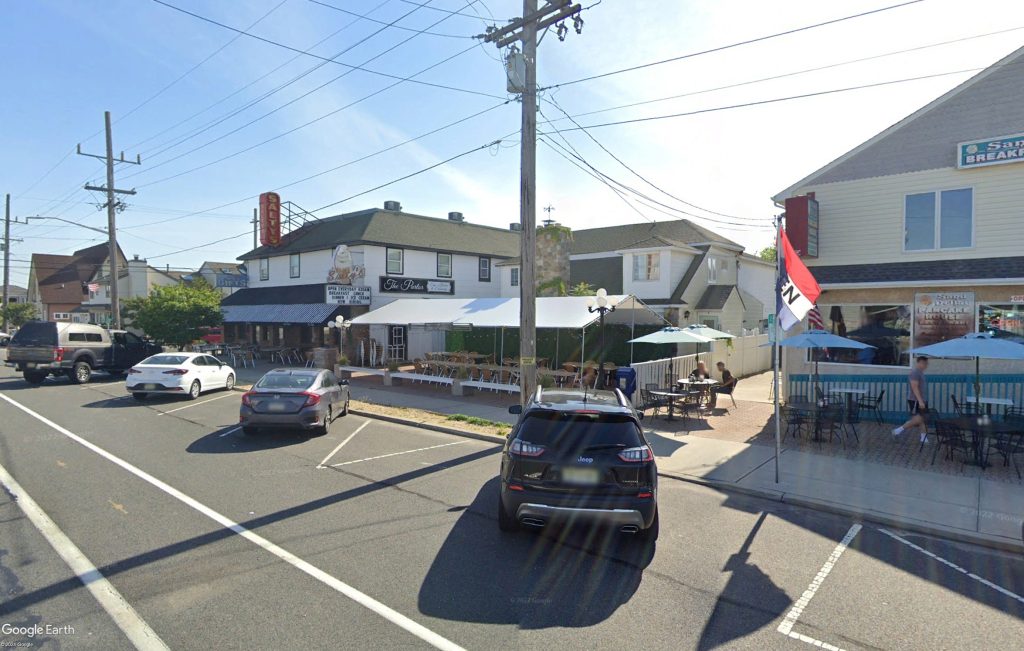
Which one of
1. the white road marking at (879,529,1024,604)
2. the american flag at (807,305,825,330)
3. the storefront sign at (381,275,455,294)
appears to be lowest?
the white road marking at (879,529,1024,604)

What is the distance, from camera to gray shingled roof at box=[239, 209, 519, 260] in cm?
2736

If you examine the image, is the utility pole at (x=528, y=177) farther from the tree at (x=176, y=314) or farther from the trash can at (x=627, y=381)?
the tree at (x=176, y=314)

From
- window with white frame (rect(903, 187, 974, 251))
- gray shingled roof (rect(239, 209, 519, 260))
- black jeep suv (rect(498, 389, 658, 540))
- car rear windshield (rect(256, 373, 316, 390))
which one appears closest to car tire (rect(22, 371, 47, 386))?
gray shingled roof (rect(239, 209, 519, 260))

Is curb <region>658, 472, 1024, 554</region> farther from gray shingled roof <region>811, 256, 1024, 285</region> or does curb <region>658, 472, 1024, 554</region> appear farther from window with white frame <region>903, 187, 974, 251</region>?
window with white frame <region>903, 187, 974, 251</region>

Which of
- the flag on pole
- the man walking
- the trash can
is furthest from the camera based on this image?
the trash can

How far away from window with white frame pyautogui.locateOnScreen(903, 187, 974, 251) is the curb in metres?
8.23

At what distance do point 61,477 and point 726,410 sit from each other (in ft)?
43.8

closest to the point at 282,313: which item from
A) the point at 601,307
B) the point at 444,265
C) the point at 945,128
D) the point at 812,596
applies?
the point at 444,265

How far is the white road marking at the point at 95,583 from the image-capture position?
4.04 metres

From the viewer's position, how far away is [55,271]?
209 ft

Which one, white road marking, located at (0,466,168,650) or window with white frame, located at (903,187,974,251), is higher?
window with white frame, located at (903,187,974,251)

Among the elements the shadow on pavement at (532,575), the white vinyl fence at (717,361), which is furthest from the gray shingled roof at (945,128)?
the shadow on pavement at (532,575)

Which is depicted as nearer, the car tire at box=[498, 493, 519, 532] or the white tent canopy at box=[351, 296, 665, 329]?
the car tire at box=[498, 493, 519, 532]

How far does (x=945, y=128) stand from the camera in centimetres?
1245
